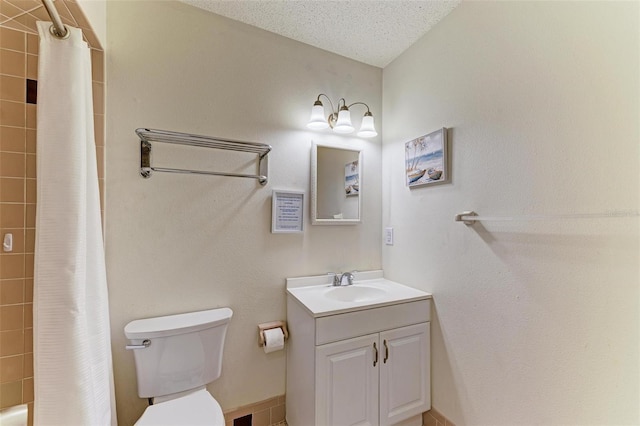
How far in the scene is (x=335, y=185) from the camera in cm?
181

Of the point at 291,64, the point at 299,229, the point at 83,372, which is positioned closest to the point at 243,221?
the point at 299,229

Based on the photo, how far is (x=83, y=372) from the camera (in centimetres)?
84

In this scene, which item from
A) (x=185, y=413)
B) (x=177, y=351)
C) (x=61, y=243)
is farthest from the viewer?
(x=177, y=351)

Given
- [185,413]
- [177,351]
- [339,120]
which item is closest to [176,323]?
[177,351]

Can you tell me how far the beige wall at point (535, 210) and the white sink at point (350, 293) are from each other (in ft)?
0.70

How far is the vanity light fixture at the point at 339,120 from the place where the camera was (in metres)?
1.63

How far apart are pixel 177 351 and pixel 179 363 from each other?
0.06 m

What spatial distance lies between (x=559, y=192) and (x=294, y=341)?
146cm

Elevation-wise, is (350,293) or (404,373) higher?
(350,293)

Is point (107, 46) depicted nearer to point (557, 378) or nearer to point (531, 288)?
point (531, 288)

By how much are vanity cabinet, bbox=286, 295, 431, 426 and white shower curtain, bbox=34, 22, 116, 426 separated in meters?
0.86

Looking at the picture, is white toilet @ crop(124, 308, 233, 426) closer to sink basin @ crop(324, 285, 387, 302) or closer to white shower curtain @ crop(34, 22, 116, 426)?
white shower curtain @ crop(34, 22, 116, 426)

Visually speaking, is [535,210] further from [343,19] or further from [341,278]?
[343,19]

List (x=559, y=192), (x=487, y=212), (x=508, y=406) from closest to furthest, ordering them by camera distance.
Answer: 1. (x=559, y=192)
2. (x=508, y=406)
3. (x=487, y=212)
